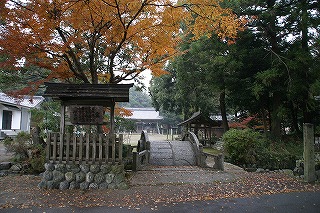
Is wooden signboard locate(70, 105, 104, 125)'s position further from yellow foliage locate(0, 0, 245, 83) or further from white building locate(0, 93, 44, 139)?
white building locate(0, 93, 44, 139)

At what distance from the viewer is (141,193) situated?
672 cm

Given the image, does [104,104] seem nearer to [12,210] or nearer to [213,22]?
[12,210]

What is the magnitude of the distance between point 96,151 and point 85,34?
6.20 meters

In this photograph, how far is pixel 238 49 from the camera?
54.6 ft

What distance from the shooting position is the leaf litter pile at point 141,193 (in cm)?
588

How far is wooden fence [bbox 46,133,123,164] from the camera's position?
736 centimetres

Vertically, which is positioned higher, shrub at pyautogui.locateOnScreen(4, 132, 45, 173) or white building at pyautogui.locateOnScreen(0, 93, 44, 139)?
white building at pyautogui.locateOnScreen(0, 93, 44, 139)

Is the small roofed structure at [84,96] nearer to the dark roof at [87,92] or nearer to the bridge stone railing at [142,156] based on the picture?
the dark roof at [87,92]

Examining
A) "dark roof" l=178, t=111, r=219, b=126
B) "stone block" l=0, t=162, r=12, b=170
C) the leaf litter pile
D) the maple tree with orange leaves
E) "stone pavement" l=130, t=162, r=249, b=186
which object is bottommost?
the leaf litter pile

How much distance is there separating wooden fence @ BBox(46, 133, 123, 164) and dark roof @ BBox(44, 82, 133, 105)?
120 centimetres

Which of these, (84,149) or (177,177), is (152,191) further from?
(84,149)

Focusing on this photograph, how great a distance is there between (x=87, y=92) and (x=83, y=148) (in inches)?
70.1

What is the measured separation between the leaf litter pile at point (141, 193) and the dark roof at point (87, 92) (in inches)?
112

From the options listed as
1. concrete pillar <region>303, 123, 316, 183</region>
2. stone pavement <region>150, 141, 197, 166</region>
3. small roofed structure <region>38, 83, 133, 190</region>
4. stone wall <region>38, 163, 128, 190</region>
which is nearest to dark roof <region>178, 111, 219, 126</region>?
stone pavement <region>150, 141, 197, 166</region>
